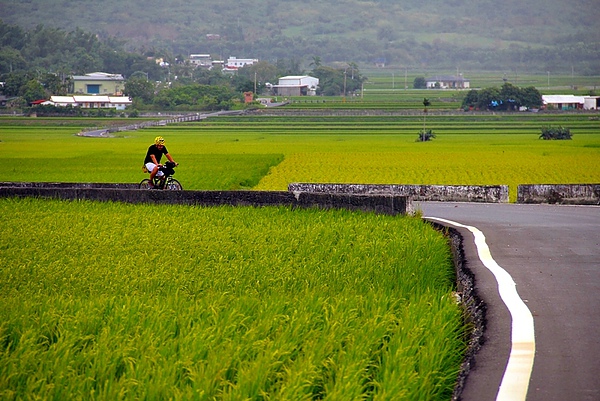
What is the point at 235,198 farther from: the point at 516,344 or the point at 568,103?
the point at 568,103

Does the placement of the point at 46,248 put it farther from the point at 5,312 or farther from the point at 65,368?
the point at 65,368

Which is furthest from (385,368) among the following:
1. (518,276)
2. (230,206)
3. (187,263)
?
(230,206)

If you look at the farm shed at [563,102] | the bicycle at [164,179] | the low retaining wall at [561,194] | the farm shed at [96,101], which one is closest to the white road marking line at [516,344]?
the bicycle at [164,179]

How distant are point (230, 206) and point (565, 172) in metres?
19.7

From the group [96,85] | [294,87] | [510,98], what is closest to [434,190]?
[510,98]

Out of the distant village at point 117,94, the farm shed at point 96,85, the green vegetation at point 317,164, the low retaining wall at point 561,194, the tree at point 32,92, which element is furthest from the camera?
the farm shed at point 96,85

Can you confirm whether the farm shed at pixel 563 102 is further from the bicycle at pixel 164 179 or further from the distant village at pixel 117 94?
the bicycle at pixel 164 179

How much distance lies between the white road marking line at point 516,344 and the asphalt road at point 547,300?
37 millimetres

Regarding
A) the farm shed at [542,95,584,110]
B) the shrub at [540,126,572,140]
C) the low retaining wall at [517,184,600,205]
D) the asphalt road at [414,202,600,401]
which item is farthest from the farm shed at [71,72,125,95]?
the asphalt road at [414,202,600,401]

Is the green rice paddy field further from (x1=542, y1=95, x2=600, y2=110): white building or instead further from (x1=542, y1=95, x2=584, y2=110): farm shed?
(x1=542, y1=95, x2=584, y2=110): farm shed

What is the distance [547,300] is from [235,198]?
936 centimetres

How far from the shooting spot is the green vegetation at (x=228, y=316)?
5.61 metres

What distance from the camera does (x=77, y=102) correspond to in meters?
129

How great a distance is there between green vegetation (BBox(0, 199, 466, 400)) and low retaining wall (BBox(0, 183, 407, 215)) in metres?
2.90
